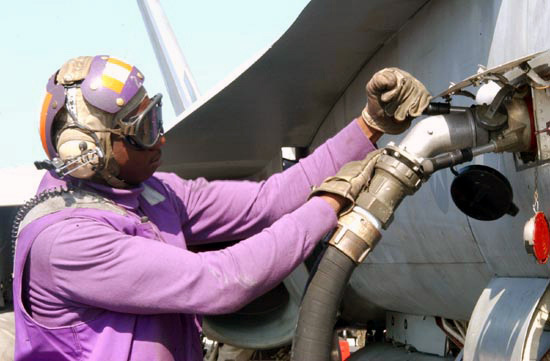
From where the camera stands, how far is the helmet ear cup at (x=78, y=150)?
2670mm

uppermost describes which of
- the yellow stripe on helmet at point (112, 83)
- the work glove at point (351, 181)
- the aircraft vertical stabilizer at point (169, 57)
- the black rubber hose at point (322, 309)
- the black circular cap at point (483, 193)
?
the aircraft vertical stabilizer at point (169, 57)

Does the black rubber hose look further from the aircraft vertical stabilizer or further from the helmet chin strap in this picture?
the aircraft vertical stabilizer

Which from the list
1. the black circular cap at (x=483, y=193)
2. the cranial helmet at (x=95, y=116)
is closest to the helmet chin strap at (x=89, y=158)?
the cranial helmet at (x=95, y=116)

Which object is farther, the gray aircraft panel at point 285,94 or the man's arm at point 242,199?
the gray aircraft panel at point 285,94

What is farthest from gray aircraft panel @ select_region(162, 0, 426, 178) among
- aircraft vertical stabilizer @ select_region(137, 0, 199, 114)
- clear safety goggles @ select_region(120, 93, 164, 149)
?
aircraft vertical stabilizer @ select_region(137, 0, 199, 114)

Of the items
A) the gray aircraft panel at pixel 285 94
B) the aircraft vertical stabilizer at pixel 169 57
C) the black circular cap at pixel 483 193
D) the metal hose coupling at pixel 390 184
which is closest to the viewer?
the metal hose coupling at pixel 390 184

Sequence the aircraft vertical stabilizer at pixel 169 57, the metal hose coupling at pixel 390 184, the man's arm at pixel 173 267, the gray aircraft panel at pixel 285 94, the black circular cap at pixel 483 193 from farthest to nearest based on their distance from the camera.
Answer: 1. the aircraft vertical stabilizer at pixel 169 57
2. the gray aircraft panel at pixel 285 94
3. the black circular cap at pixel 483 193
4. the metal hose coupling at pixel 390 184
5. the man's arm at pixel 173 267

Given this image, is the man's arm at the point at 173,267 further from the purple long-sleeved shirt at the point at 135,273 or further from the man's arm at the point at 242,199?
the man's arm at the point at 242,199

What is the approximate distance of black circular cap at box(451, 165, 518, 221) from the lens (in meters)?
2.89

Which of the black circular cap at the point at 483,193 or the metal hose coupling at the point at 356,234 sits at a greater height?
the black circular cap at the point at 483,193

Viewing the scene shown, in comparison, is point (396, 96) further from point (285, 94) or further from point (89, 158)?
point (285, 94)

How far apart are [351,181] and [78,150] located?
0.86 metres

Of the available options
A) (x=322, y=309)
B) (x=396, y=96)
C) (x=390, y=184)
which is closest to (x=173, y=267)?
(x=322, y=309)

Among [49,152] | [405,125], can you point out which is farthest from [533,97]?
[49,152]
